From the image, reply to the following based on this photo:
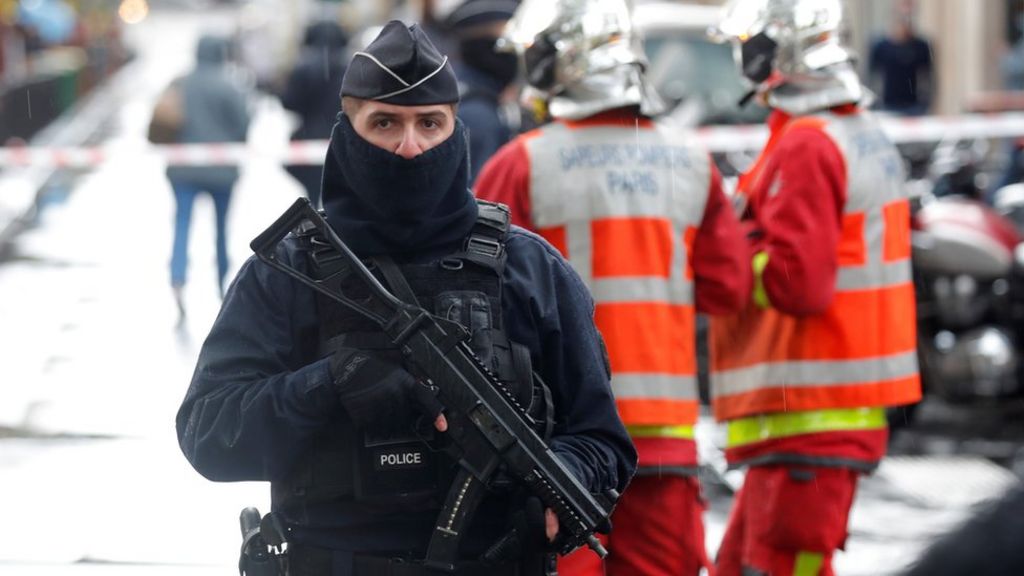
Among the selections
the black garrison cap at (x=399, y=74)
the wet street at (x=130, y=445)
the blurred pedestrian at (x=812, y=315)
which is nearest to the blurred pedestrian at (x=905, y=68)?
the wet street at (x=130, y=445)

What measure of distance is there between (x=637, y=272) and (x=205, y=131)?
27.0 ft

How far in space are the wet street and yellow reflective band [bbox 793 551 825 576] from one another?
1.57ft

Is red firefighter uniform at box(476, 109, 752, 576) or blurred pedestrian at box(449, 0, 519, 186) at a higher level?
blurred pedestrian at box(449, 0, 519, 186)

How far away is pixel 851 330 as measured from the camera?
5355 mm

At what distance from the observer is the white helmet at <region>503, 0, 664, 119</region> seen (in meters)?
5.05

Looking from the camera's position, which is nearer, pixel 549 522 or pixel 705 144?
pixel 549 522

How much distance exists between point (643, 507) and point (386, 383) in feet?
6.40

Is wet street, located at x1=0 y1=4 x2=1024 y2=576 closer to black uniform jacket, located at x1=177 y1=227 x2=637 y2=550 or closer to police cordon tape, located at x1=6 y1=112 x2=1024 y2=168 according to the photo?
black uniform jacket, located at x1=177 y1=227 x2=637 y2=550

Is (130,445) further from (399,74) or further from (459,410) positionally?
(459,410)

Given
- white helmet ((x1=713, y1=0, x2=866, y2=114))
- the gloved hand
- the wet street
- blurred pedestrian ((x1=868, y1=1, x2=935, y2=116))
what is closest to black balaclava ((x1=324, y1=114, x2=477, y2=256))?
the gloved hand

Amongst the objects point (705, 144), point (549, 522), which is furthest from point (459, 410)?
point (705, 144)

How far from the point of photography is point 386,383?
3.10 m

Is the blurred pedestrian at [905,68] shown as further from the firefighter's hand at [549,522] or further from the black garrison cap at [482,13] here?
the firefighter's hand at [549,522]

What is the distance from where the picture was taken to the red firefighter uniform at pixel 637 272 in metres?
4.92
